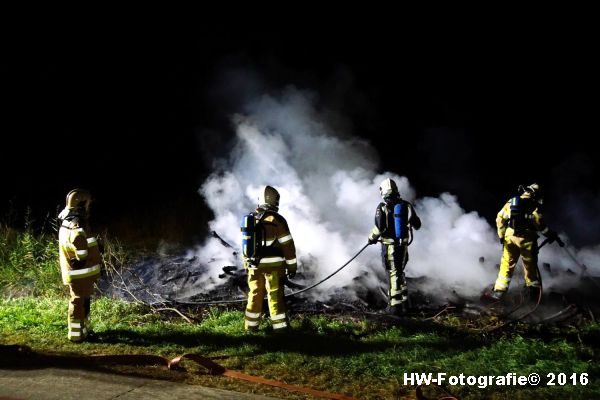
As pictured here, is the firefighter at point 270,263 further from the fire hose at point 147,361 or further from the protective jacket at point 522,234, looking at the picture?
the protective jacket at point 522,234

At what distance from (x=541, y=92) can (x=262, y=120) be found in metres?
13.8

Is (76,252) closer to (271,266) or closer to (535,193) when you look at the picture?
(271,266)

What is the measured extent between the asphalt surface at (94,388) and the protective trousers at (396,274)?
3.47m

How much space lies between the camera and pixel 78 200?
6.02 metres

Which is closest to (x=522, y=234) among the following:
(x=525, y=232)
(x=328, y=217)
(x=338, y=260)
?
(x=525, y=232)

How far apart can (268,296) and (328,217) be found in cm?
559

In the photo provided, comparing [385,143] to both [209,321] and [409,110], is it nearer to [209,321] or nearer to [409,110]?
[409,110]

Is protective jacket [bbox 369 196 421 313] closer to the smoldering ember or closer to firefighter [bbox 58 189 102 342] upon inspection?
the smoldering ember

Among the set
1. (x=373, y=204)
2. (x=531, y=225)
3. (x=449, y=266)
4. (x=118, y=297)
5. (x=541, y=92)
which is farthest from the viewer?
(x=541, y=92)

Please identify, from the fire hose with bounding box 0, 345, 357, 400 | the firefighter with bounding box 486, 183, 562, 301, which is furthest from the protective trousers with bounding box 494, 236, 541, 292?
the fire hose with bounding box 0, 345, 357, 400

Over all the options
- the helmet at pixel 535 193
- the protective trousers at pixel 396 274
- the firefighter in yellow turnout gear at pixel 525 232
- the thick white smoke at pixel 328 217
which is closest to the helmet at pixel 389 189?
the protective trousers at pixel 396 274

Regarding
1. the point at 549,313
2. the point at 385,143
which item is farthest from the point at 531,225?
the point at 385,143

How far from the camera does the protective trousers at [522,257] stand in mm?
7703

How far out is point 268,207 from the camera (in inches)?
251
